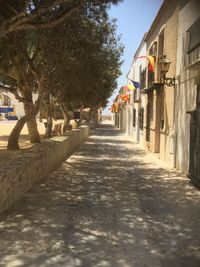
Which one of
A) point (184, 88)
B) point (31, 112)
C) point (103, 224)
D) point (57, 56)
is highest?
point (57, 56)

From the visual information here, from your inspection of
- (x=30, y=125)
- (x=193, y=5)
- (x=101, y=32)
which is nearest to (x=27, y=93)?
(x=30, y=125)

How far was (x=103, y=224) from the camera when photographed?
6559 mm

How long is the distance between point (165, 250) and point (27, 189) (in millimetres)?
4460

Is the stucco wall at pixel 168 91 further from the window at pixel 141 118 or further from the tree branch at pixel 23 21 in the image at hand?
the tree branch at pixel 23 21

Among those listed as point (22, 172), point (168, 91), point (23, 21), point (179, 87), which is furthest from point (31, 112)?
point (22, 172)

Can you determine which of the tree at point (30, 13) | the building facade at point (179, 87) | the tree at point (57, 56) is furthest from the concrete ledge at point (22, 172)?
the building facade at point (179, 87)

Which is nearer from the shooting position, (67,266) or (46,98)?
(67,266)

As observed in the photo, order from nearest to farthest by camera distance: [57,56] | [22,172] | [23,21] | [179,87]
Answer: [22,172]
[23,21]
[57,56]
[179,87]

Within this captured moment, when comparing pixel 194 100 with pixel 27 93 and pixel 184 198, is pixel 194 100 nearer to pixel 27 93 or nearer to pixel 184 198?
pixel 184 198

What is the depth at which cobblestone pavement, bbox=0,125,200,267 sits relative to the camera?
5.00 meters

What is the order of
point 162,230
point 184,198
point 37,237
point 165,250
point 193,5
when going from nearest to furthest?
point 165,250 < point 37,237 < point 162,230 < point 184,198 < point 193,5

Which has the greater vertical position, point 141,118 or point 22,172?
point 141,118

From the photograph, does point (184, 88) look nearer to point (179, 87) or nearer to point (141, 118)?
point (179, 87)

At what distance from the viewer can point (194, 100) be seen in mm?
11328
